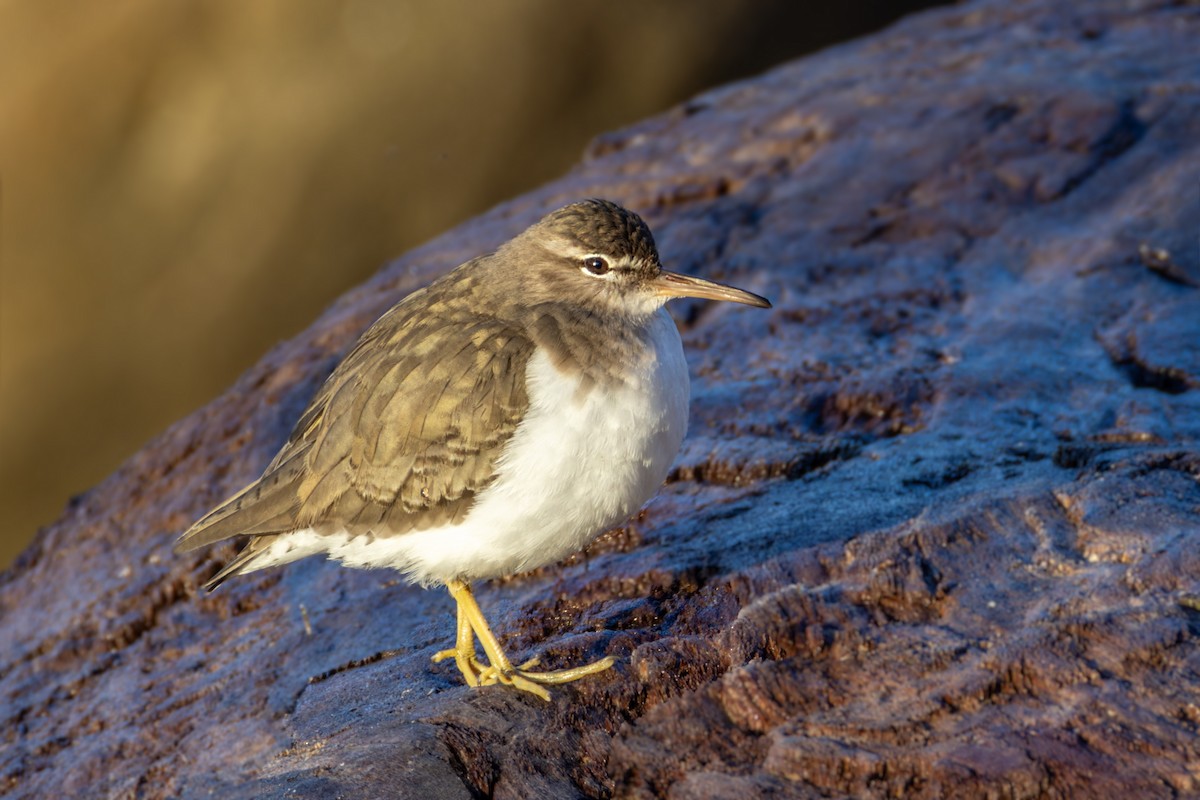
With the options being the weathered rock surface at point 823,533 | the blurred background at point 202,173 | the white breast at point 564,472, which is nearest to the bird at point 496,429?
the white breast at point 564,472

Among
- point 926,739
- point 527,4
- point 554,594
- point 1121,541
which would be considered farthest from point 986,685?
point 527,4

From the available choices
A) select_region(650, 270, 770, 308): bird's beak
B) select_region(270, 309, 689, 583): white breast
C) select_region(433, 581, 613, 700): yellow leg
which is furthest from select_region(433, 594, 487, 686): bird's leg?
select_region(650, 270, 770, 308): bird's beak

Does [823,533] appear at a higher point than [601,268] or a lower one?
lower

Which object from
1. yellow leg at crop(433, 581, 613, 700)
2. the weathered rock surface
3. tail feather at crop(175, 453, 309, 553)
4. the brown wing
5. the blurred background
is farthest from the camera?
the blurred background

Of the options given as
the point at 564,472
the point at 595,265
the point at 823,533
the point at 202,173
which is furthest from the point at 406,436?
the point at 202,173

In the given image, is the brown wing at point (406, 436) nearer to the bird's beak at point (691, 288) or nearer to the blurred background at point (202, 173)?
the bird's beak at point (691, 288)

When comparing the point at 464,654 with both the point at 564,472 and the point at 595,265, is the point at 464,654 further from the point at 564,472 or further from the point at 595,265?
the point at 595,265

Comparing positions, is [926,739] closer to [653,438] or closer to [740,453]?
[653,438]

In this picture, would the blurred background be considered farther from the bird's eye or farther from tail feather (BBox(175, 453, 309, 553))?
the bird's eye
